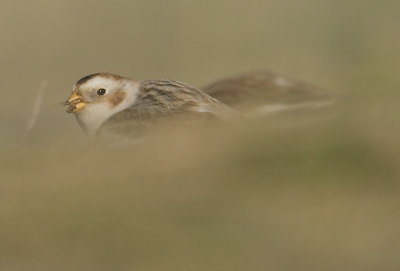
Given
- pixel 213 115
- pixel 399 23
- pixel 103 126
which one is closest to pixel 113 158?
pixel 213 115

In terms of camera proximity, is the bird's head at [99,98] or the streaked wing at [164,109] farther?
the bird's head at [99,98]

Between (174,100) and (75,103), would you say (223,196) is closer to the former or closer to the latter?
(174,100)

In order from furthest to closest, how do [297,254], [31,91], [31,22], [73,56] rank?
[31,22] → [73,56] → [31,91] → [297,254]

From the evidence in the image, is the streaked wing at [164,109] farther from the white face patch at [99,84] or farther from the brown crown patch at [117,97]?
the white face patch at [99,84]

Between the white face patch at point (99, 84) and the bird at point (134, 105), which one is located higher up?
the white face patch at point (99, 84)

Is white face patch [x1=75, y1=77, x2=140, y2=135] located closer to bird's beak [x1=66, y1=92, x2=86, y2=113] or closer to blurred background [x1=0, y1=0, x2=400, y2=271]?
bird's beak [x1=66, y1=92, x2=86, y2=113]

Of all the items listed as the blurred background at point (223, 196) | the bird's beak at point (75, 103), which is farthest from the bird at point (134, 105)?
the blurred background at point (223, 196)

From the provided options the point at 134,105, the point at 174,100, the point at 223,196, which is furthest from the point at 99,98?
the point at 223,196

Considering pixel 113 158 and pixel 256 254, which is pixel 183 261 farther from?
pixel 113 158
